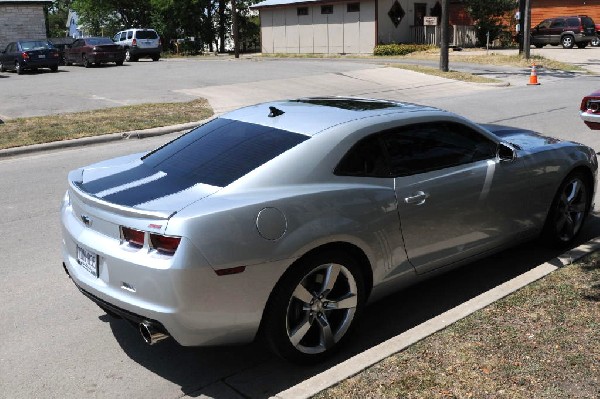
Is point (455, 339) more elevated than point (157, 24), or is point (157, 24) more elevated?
point (157, 24)

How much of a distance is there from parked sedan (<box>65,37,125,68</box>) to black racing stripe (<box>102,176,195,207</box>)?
30.0m

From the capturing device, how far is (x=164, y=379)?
3.85 m

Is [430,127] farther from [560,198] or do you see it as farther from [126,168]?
[126,168]

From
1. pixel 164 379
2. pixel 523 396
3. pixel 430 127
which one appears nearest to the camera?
pixel 523 396

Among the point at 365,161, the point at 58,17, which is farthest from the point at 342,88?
the point at 58,17

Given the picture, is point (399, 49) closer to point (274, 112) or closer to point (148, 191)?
point (274, 112)

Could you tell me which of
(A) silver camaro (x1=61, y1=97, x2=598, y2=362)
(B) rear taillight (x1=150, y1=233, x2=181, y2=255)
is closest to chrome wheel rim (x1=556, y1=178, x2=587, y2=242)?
(A) silver camaro (x1=61, y1=97, x2=598, y2=362)

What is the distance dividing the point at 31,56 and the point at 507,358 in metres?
29.1

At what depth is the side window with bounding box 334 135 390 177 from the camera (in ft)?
13.4

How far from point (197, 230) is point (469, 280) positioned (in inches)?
110

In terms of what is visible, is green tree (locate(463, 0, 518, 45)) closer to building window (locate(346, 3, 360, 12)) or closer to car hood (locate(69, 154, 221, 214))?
building window (locate(346, 3, 360, 12))

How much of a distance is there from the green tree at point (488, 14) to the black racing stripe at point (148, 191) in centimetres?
4077

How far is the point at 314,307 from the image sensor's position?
3.87m

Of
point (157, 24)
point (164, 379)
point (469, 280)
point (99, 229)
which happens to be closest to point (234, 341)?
point (164, 379)
